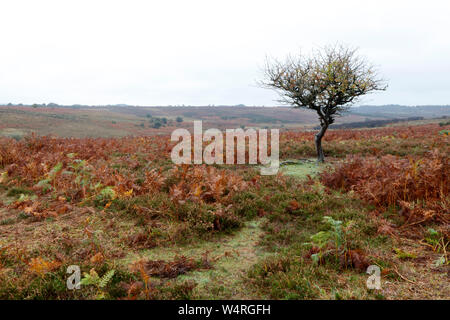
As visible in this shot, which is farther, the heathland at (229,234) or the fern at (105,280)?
the heathland at (229,234)

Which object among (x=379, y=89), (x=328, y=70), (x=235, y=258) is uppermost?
(x=328, y=70)

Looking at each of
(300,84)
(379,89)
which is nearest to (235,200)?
(300,84)

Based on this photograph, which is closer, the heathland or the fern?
the fern

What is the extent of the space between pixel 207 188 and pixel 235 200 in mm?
871

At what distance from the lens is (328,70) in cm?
1130

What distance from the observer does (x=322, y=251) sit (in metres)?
4.19

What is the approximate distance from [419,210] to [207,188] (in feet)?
15.2

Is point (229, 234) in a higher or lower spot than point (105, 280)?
lower

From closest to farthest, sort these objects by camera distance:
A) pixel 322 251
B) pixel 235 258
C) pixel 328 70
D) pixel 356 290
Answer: pixel 356 290, pixel 322 251, pixel 235 258, pixel 328 70

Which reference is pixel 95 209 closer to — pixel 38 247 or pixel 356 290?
pixel 38 247

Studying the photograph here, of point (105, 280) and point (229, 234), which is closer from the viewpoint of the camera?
point (105, 280)
